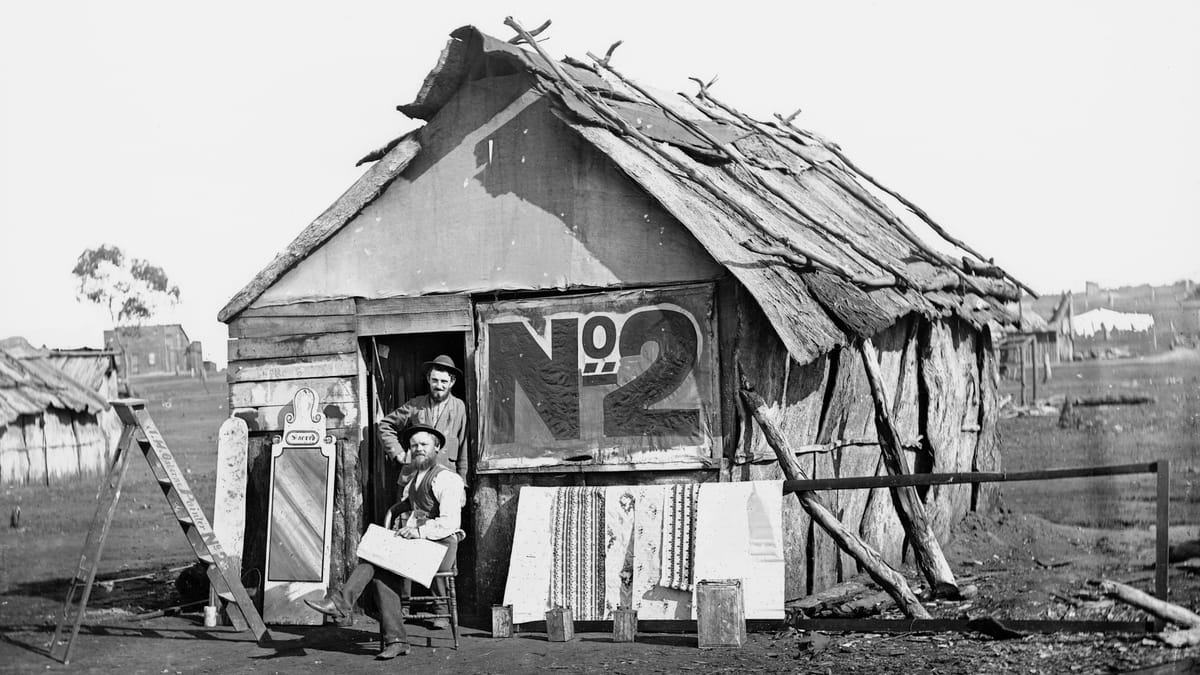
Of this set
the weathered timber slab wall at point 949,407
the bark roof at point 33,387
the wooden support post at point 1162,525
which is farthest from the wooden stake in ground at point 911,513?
the bark roof at point 33,387

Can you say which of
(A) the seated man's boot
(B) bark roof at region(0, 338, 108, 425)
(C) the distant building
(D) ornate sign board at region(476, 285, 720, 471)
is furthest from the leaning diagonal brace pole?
(C) the distant building

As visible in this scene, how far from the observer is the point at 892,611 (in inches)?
359

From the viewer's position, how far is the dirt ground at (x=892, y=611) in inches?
304

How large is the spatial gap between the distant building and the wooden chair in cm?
3088

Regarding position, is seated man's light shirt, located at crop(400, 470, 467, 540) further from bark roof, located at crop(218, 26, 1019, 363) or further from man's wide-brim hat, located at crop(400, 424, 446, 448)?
bark roof, located at crop(218, 26, 1019, 363)

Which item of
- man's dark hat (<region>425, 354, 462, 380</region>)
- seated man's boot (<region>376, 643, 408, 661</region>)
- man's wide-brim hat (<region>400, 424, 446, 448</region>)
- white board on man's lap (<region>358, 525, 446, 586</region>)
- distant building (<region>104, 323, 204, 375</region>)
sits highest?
distant building (<region>104, 323, 204, 375</region>)

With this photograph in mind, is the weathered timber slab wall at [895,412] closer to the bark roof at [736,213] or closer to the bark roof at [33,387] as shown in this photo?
the bark roof at [736,213]

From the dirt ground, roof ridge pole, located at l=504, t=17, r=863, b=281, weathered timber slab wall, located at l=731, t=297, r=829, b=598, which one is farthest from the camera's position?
roof ridge pole, located at l=504, t=17, r=863, b=281

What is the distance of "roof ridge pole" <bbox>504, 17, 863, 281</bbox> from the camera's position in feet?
30.8

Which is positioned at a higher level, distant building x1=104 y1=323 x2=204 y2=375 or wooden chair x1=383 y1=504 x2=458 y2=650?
distant building x1=104 y1=323 x2=204 y2=375

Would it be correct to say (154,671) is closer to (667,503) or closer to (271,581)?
(271,581)

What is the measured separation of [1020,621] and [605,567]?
287 centimetres

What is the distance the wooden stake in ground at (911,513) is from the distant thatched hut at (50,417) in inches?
734

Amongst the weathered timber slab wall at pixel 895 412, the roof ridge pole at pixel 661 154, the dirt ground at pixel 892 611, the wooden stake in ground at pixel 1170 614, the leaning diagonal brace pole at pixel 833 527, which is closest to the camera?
the wooden stake in ground at pixel 1170 614
